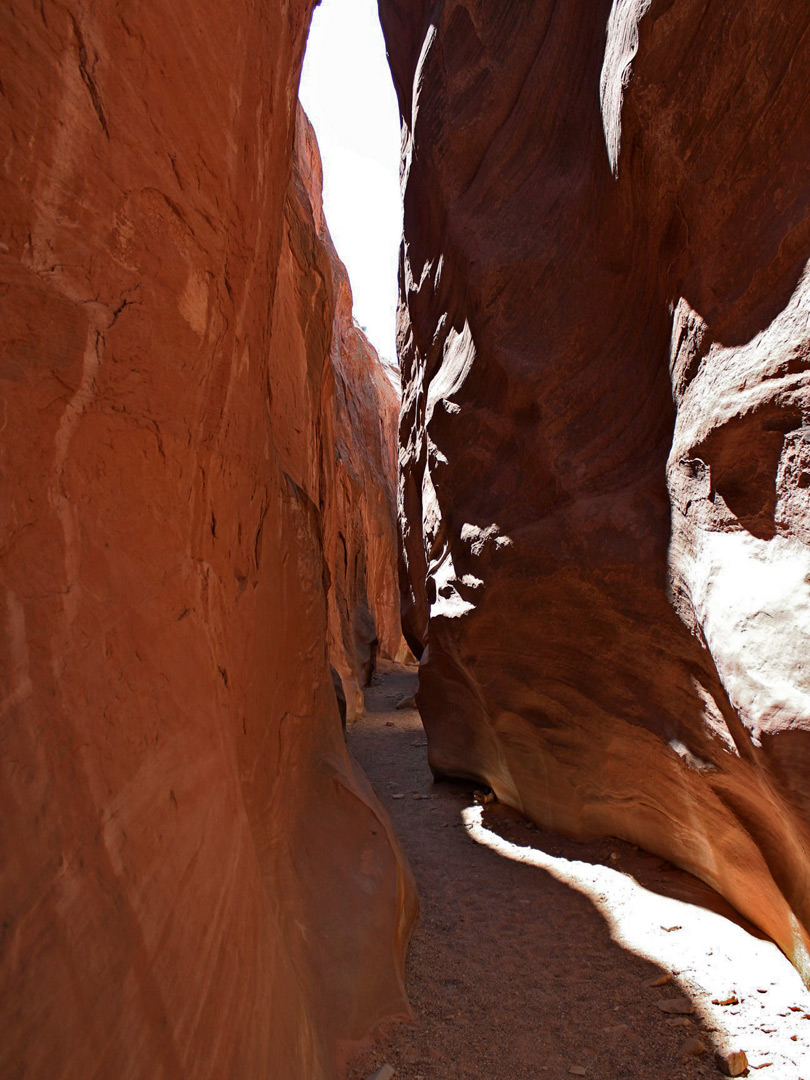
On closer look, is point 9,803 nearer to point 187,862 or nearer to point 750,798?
point 187,862

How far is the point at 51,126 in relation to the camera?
5.24 ft

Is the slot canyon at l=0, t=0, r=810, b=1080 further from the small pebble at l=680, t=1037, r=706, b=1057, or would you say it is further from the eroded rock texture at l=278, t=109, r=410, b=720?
the eroded rock texture at l=278, t=109, r=410, b=720

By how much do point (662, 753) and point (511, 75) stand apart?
5.62 metres

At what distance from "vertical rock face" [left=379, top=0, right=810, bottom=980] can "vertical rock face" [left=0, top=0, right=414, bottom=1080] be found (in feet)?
7.11

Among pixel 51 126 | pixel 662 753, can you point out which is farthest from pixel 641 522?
pixel 51 126

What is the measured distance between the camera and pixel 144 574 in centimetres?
202

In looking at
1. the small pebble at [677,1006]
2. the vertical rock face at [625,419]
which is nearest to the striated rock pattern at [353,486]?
the vertical rock face at [625,419]

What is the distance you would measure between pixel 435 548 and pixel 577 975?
3.97 m

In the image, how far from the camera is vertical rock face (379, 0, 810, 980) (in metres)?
3.01

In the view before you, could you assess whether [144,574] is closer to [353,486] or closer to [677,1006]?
[677,1006]

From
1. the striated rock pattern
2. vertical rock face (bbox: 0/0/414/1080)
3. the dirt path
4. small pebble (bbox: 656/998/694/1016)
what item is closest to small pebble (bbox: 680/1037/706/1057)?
the dirt path

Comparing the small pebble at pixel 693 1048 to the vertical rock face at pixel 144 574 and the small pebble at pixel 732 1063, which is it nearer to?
the small pebble at pixel 732 1063

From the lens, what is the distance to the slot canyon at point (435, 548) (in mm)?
1588

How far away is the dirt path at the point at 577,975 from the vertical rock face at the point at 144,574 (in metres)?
0.44
